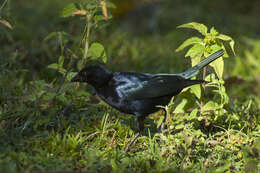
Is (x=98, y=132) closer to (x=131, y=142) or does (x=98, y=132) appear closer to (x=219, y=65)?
(x=131, y=142)

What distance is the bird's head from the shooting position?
289 centimetres

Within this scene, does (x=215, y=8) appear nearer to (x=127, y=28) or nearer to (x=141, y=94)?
(x=127, y=28)

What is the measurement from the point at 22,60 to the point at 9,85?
3.01 ft

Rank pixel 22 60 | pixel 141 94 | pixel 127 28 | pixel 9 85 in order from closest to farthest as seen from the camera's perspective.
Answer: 1. pixel 141 94
2. pixel 9 85
3. pixel 22 60
4. pixel 127 28

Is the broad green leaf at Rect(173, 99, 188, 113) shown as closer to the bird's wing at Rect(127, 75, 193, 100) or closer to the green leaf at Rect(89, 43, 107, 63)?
the bird's wing at Rect(127, 75, 193, 100)

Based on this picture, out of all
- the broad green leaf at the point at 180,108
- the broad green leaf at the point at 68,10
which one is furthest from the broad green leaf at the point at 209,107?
the broad green leaf at the point at 68,10

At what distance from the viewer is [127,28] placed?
7410mm

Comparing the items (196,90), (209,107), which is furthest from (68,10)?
(209,107)

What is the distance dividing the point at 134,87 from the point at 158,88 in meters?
0.21

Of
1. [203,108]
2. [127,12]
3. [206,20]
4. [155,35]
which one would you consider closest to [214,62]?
[203,108]

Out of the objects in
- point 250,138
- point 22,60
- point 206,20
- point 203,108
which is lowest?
point 250,138

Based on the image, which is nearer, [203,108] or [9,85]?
[203,108]

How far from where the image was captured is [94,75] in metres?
2.89

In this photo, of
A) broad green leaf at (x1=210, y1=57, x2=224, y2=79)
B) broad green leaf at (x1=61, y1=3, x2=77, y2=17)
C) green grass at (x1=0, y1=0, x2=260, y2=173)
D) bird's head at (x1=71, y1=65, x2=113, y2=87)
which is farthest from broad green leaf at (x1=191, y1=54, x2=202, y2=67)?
broad green leaf at (x1=61, y1=3, x2=77, y2=17)
